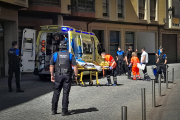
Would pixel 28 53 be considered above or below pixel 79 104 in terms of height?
above

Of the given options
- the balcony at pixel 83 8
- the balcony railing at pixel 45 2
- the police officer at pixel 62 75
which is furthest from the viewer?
the balcony at pixel 83 8

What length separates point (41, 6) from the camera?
838 inches

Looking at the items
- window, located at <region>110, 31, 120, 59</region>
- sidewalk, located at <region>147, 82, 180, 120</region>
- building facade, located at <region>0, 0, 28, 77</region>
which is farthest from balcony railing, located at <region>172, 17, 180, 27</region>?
sidewalk, located at <region>147, 82, 180, 120</region>

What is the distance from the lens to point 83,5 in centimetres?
2503

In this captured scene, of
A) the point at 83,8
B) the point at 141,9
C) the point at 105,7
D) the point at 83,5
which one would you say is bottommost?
the point at 83,8

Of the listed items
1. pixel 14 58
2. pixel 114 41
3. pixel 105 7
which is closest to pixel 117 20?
pixel 105 7

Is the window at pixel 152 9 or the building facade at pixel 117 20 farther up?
the window at pixel 152 9

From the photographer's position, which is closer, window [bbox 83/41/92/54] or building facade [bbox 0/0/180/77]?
window [bbox 83/41/92/54]

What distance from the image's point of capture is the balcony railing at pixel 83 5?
24500 millimetres

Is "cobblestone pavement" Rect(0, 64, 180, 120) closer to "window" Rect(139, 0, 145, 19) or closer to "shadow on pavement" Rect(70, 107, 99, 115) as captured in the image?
"shadow on pavement" Rect(70, 107, 99, 115)

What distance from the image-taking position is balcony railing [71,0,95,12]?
24.5m

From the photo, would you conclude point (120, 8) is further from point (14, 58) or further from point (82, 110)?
point (82, 110)

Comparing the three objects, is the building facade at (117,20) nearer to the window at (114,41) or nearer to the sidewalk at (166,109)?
the window at (114,41)

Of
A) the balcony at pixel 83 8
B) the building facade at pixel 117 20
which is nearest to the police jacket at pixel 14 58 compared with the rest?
the building facade at pixel 117 20
